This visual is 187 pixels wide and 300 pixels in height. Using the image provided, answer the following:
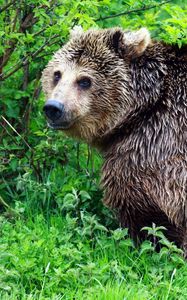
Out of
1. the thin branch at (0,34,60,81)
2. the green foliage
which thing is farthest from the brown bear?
the thin branch at (0,34,60,81)

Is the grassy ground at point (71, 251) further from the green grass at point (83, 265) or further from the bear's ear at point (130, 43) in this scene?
the bear's ear at point (130, 43)

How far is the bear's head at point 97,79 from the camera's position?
22.4ft

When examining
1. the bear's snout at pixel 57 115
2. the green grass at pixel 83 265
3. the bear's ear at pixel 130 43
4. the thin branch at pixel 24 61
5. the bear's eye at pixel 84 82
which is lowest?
the green grass at pixel 83 265

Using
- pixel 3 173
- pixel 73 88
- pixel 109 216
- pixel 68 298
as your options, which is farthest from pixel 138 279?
pixel 3 173

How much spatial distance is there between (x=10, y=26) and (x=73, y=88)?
1.29m

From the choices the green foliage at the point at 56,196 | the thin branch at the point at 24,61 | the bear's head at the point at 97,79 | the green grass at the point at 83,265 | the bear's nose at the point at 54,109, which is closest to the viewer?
the green grass at the point at 83,265

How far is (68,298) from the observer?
5730 millimetres

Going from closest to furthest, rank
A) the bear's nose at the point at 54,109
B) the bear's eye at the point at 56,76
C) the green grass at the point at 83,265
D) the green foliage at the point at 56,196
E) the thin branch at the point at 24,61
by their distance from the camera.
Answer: the green grass at the point at 83,265 < the green foliage at the point at 56,196 < the bear's nose at the point at 54,109 < the bear's eye at the point at 56,76 < the thin branch at the point at 24,61

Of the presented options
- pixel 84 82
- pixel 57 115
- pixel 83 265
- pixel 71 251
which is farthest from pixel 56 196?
pixel 83 265

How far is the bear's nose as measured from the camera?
6.57 metres

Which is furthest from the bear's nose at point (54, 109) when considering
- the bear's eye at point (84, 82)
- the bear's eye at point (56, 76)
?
the bear's eye at point (56, 76)

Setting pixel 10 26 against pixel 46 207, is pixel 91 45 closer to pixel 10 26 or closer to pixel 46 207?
pixel 10 26

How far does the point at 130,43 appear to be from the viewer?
6887 millimetres

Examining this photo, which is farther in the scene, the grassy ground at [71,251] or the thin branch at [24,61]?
the thin branch at [24,61]
